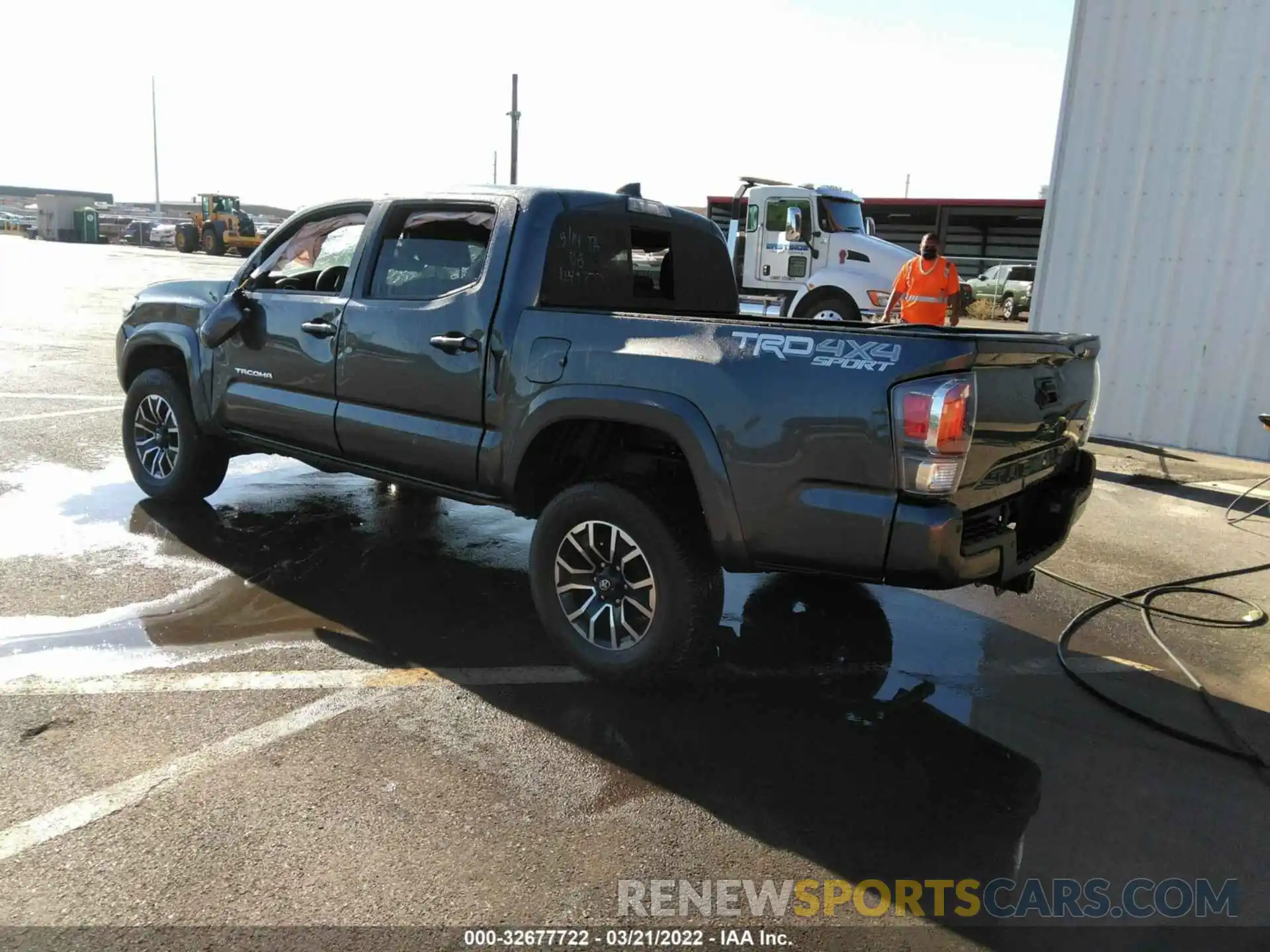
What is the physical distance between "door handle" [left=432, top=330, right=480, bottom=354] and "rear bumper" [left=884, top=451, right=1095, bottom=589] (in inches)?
76.8

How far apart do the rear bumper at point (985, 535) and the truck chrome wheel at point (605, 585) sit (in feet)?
3.26

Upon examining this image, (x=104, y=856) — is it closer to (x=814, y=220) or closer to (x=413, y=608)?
(x=413, y=608)

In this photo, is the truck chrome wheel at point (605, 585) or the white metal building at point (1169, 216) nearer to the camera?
the truck chrome wheel at point (605, 585)

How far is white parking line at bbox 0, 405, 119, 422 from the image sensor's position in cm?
816

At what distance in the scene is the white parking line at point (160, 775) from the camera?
2.72m

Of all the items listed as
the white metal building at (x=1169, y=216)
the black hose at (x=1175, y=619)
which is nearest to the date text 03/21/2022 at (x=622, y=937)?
the black hose at (x=1175, y=619)

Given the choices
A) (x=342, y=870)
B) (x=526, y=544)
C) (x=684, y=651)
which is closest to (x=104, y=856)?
(x=342, y=870)

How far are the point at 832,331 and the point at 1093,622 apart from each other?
2.54 meters

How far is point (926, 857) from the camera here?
279 centimetres

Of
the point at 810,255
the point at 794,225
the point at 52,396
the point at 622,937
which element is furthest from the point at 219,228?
the point at 622,937

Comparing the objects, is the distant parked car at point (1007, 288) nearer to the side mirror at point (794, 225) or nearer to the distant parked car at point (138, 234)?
the side mirror at point (794, 225)

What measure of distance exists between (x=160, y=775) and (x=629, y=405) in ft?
6.52

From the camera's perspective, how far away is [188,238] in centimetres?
4172

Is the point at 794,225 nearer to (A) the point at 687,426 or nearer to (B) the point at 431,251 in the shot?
(B) the point at 431,251
